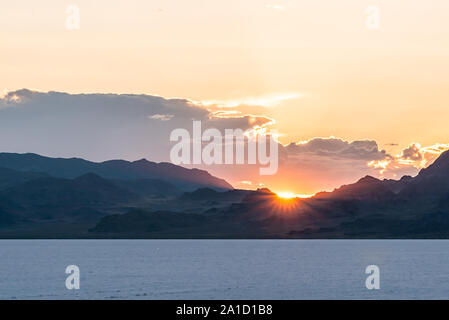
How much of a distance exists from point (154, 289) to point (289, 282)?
38.5 metres

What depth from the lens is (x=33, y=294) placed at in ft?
558

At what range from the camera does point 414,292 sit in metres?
176
